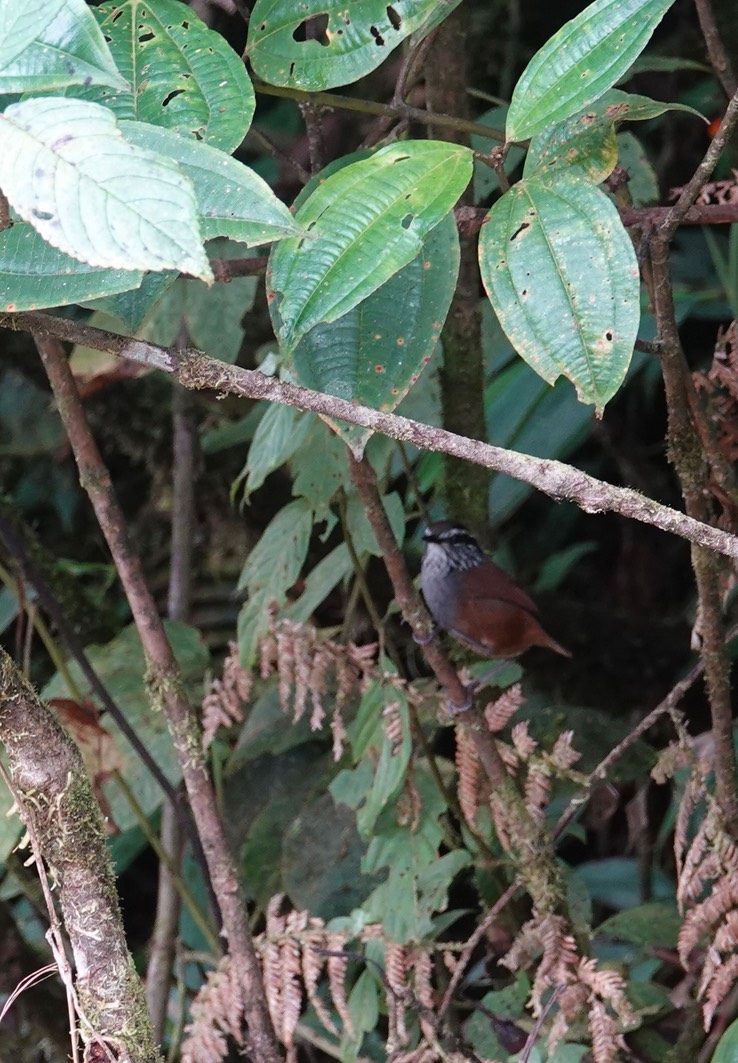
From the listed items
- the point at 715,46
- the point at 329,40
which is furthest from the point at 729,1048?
the point at 715,46

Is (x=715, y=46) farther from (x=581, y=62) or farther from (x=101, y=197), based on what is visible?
(x=101, y=197)

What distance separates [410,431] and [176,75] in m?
0.43

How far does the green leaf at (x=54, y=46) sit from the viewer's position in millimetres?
703

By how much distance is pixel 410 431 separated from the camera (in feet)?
2.84

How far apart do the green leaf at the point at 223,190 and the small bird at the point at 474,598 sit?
4.35 feet

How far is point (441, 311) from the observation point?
3.44 feet

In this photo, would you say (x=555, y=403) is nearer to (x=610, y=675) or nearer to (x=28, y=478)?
(x=610, y=675)

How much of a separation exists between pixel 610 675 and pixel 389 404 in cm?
190

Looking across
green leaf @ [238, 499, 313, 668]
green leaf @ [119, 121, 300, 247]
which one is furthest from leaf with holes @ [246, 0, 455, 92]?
green leaf @ [238, 499, 313, 668]

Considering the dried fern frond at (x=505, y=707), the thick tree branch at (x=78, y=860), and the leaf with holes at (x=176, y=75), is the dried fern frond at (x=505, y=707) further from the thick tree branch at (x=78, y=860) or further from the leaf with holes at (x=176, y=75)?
the leaf with holes at (x=176, y=75)

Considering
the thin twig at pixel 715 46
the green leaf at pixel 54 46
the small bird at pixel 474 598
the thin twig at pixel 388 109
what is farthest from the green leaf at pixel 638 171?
the green leaf at pixel 54 46

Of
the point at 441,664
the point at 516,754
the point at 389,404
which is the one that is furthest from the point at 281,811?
the point at 389,404

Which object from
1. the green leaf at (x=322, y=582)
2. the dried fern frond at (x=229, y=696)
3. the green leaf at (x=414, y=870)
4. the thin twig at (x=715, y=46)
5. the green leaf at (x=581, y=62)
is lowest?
the green leaf at (x=414, y=870)

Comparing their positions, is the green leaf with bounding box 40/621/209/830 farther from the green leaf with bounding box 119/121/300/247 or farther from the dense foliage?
the green leaf with bounding box 119/121/300/247
